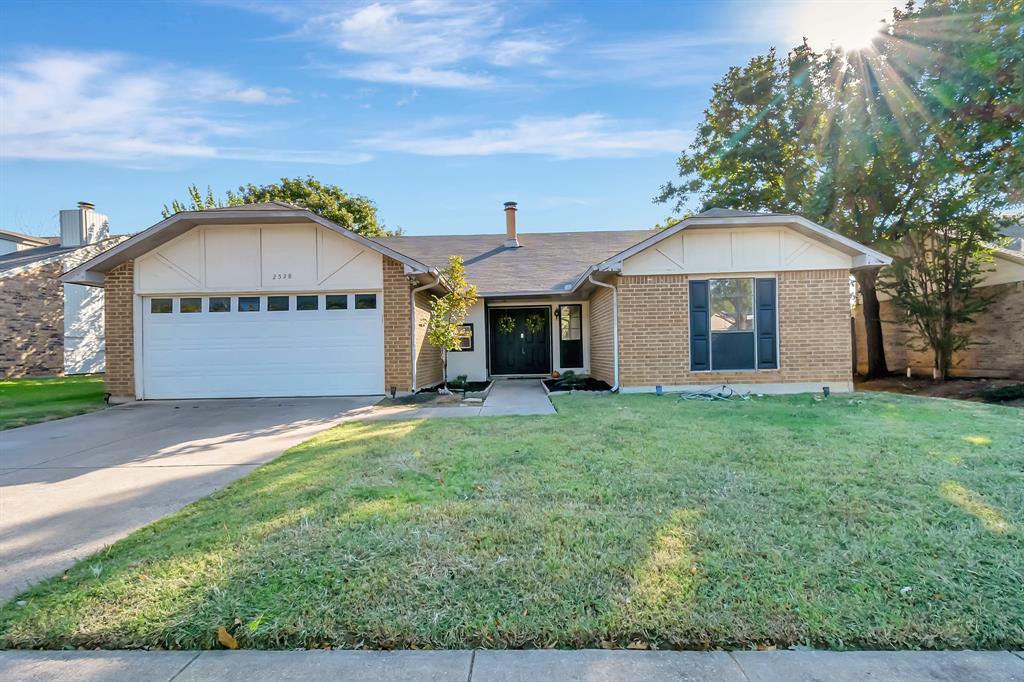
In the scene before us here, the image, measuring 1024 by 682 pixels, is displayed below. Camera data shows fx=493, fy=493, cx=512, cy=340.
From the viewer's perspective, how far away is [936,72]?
12016mm

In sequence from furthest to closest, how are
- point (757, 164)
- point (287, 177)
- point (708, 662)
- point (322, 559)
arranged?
point (287, 177) → point (757, 164) → point (322, 559) → point (708, 662)

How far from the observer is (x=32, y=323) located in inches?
722

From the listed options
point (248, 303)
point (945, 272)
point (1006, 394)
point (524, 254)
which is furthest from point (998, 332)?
point (248, 303)

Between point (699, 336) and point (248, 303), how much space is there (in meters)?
10.0

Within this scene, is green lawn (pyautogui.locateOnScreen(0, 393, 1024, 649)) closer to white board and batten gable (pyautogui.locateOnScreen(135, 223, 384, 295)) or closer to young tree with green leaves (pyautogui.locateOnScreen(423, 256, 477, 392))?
white board and batten gable (pyautogui.locateOnScreen(135, 223, 384, 295))

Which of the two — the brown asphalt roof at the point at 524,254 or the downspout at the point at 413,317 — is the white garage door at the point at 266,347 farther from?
the brown asphalt roof at the point at 524,254

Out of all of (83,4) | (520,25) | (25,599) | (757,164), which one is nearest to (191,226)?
(83,4)

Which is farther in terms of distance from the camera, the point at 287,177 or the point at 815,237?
the point at 287,177

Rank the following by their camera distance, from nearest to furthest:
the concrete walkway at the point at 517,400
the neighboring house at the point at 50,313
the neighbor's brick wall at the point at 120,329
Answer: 1. the concrete walkway at the point at 517,400
2. the neighbor's brick wall at the point at 120,329
3. the neighboring house at the point at 50,313

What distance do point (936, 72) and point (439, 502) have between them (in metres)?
15.7

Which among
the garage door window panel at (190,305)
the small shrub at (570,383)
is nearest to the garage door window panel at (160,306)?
the garage door window panel at (190,305)

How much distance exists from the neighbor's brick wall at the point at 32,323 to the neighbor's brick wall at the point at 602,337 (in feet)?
66.6

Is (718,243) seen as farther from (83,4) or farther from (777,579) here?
(83,4)

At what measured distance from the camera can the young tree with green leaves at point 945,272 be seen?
44.1ft
